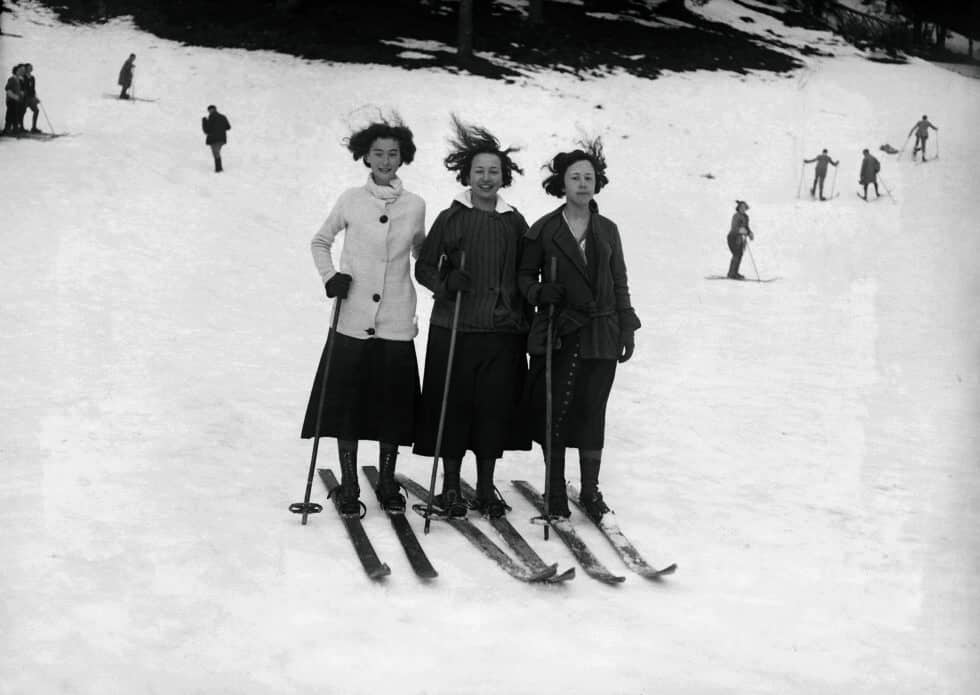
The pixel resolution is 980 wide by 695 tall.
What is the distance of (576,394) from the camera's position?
4812 mm

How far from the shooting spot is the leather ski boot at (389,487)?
4.84m

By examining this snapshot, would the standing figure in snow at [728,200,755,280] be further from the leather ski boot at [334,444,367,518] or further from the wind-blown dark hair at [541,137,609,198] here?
the leather ski boot at [334,444,367,518]

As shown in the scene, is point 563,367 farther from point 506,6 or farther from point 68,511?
point 506,6

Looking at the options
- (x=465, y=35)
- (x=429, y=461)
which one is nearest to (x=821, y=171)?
(x=465, y=35)

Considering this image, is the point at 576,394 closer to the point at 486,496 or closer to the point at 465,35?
the point at 486,496

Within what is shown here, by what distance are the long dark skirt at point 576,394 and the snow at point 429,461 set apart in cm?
49

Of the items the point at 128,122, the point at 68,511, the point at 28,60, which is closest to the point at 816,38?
the point at 128,122

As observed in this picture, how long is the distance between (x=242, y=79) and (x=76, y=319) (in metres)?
10.6

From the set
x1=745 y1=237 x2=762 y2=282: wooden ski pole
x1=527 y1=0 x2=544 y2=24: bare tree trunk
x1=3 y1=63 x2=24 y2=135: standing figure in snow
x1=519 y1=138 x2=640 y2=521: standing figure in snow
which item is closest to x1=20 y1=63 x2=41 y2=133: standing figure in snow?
x1=3 y1=63 x2=24 y2=135: standing figure in snow

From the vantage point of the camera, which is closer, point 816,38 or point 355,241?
point 355,241

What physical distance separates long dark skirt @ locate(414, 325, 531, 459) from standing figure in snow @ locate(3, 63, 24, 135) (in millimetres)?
11809

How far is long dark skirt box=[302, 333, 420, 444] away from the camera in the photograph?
15.6ft

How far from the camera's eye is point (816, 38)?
20.5 metres

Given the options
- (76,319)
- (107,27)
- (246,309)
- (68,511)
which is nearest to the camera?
(68,511)
